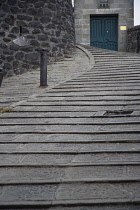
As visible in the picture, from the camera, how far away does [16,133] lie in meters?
3.48

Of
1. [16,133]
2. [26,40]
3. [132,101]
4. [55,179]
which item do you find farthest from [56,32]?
[55,179]

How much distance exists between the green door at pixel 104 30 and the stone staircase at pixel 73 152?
846 cm

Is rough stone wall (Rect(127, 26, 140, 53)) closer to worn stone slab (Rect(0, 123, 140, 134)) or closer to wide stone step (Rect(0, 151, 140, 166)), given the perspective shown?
worn stone slab (Rect(0, 123, 140, 134))

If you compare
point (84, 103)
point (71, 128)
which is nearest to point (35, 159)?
point (71, 128)

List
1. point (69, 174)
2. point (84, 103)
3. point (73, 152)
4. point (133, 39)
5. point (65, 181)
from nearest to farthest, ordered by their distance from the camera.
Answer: point (65, 181) < point (69, 174) < point (73, 152) < point (84, 103) < point (133, 39)

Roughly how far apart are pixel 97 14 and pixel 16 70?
557 cm

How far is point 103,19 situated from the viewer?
524 inches

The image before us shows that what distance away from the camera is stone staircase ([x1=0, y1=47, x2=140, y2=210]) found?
2154 millimetres

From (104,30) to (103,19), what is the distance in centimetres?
47

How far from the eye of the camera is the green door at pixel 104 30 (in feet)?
43.6

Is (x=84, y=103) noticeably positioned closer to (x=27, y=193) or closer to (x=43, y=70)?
(x=43, y=70)

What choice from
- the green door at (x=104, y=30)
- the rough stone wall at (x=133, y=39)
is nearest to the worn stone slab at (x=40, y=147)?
the rough stone wall at (x=133, y=39)

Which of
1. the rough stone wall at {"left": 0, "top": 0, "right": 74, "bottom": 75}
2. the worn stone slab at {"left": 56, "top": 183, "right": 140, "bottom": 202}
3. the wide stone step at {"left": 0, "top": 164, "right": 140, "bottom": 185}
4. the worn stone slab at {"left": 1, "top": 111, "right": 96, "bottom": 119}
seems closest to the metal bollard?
the worn stone slab at {"left": 1, "top": 111, "right": 96, "bottom": 119}

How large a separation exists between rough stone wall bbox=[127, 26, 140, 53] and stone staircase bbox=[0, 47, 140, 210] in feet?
22.9
